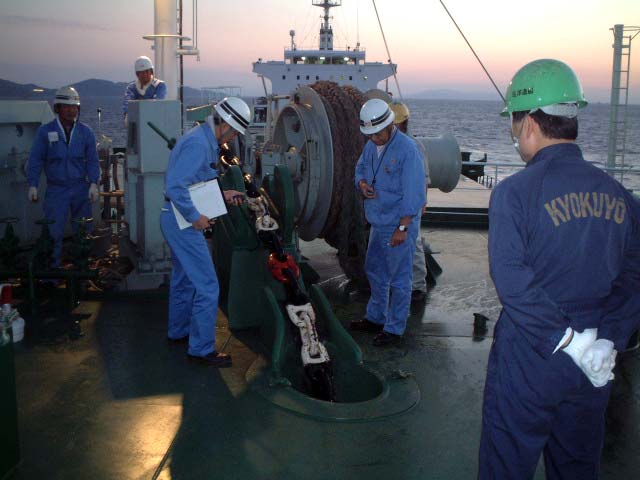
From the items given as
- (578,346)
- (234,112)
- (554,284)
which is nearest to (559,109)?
(554,284)

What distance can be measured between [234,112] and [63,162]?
2.47m

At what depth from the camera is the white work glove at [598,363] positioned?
82.2 inches

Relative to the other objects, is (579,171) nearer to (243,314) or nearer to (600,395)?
(600,395)

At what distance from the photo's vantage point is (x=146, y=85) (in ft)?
24.8

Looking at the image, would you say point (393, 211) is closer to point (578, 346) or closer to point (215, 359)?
point (215, 359)

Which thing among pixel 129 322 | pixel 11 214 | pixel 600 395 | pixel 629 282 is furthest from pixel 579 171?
pixel 11 214

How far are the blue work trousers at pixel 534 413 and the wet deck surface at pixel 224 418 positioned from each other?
932 millimetres

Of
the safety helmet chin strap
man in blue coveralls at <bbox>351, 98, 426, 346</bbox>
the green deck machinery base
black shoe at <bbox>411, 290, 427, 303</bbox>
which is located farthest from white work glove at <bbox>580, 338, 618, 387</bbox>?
black shoe at <bbox>411, 290, 427, 303</bbox>

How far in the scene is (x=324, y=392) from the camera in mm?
4035

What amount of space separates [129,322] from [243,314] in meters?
0.87

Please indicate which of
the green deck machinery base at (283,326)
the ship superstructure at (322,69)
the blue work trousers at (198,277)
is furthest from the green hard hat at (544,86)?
the ship superstructure at (322,69)

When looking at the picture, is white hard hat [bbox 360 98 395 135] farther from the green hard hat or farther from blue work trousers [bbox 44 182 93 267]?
blue work trousers [bbox 44 182 93 267]

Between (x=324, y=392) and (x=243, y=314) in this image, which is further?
(x=243, y=314)

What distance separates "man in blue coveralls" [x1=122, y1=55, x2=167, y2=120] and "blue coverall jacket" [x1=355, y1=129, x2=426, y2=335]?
10.8ft
